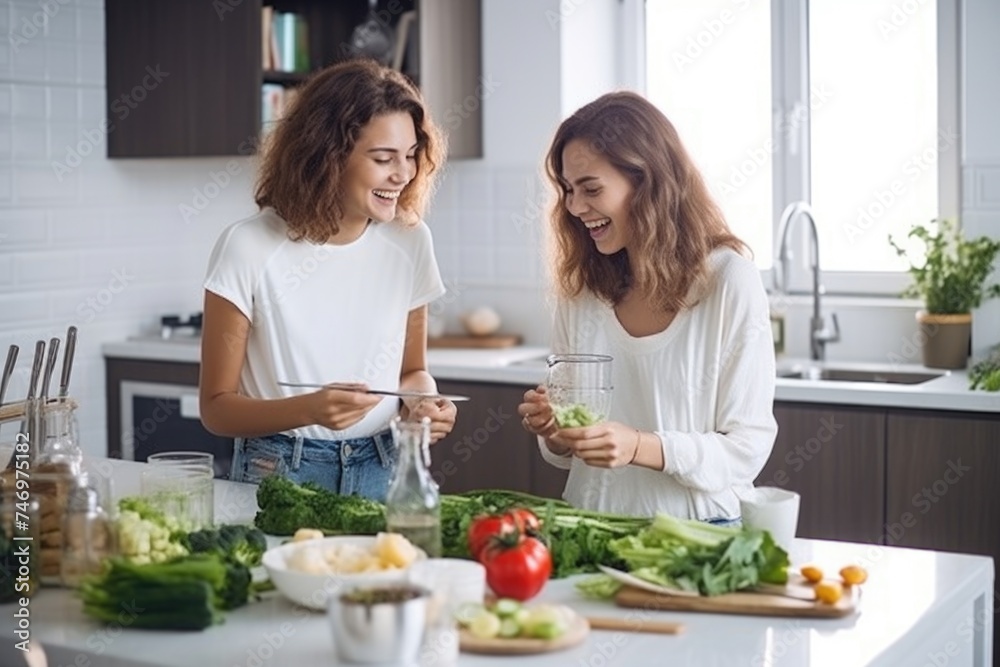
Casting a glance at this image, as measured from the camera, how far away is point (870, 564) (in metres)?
2.48

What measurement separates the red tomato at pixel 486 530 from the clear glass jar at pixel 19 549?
26.3 inches

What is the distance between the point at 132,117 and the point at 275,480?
106 inches

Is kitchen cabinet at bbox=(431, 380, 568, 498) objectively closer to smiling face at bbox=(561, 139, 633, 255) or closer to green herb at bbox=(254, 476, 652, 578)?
smiling face at bbox=(561, 139, 633, 255)

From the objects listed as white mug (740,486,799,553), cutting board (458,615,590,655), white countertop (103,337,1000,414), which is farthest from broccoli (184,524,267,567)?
white countertop (103,337,1000,414)

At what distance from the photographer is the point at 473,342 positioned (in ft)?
16.5

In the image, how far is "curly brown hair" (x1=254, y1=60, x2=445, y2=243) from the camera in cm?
303

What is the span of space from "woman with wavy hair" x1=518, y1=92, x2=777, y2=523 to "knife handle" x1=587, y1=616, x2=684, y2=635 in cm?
63

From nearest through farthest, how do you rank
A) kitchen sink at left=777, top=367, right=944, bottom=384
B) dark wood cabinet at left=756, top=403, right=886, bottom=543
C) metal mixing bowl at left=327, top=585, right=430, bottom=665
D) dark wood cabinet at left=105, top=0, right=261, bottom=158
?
metal mixing bowl at left=327, top=585, right=430, bottom=665 < dark wood cabinet at left=756, top=403, right=886, bottom=543 < kitchen sink at left=777, top=367, right=944, bottom=384 < dark wood cabinet at left=105, top=0, right=261, bottom=158

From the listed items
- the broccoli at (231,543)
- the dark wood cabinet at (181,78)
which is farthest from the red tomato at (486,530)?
Result: the dark wood cabinet at (181,78)

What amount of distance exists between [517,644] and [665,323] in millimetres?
1087

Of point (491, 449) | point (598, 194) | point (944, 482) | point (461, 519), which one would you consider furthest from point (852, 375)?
point (461, 519)

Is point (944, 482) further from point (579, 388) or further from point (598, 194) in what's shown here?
point (579, 388)

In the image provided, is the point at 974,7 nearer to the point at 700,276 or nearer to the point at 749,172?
the point at 749,172

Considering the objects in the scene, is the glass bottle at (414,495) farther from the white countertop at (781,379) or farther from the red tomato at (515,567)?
the white countertop at (781,379)
